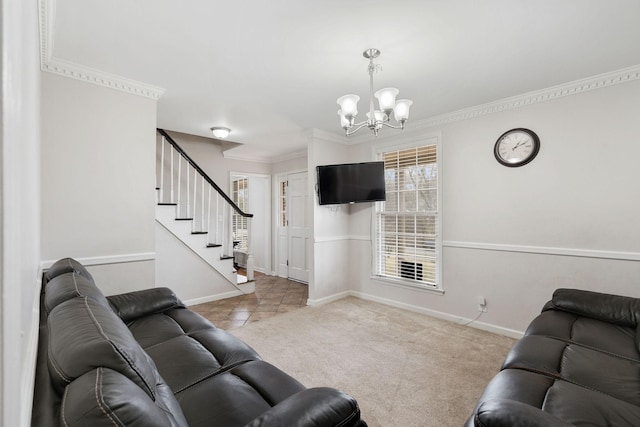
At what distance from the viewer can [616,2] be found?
172 cm

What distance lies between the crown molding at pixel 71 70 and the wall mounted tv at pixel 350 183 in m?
2.24

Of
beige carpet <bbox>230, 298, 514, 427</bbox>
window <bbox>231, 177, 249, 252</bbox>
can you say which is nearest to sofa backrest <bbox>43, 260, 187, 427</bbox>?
beige carpet <bbox>230, 298, 514, 427</bbox>

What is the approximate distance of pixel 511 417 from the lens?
3.17ft

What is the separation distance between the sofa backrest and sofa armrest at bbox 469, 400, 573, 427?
0.98 meters

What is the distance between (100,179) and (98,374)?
239 cm

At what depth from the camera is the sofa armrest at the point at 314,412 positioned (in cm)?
99

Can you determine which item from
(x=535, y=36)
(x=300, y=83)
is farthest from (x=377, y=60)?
(x=535, y=36)

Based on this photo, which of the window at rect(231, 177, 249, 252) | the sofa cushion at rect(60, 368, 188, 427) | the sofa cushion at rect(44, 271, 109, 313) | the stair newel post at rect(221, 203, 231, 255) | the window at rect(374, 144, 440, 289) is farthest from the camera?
the window at rect(231, 177, 249, 252)

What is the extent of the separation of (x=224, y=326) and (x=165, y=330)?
1.61 meters

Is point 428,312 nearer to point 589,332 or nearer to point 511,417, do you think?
point 589,332

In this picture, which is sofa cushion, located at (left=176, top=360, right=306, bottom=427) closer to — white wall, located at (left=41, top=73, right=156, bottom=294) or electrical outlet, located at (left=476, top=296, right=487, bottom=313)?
white wall, located at (left=41, top=73, right=156, bottom=294)

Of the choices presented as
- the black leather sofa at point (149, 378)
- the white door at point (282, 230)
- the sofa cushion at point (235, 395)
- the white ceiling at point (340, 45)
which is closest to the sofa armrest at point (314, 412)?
the black leather sofa at point (149, 378)

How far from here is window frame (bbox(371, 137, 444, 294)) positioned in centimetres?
374

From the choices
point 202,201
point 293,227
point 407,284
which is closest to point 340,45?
point 407,284
